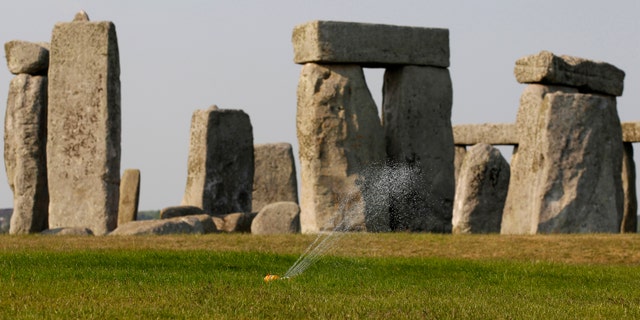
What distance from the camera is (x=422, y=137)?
2355 centimetres

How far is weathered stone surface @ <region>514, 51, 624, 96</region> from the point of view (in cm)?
2503

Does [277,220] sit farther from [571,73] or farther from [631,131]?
[631,131]

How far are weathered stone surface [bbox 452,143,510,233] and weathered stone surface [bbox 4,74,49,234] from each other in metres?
7.60

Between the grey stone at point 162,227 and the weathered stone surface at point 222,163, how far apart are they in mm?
4775

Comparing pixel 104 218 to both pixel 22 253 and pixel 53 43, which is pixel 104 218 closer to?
pixel 53 43

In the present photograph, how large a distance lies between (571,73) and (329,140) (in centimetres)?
546

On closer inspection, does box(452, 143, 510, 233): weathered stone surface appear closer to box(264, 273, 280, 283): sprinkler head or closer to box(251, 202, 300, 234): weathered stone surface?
box(251, 202, 300, 234): weathered stone surface

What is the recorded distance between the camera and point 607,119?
23203 millimetres

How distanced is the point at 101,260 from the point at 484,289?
464 cm

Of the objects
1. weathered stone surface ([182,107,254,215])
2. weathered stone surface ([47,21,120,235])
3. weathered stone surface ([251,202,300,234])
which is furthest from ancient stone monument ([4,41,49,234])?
weathered stone surface ([182,107,254,215])

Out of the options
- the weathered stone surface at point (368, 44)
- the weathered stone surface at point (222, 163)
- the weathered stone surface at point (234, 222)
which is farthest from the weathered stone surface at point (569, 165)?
the weathered stone surface at point (222, 163)

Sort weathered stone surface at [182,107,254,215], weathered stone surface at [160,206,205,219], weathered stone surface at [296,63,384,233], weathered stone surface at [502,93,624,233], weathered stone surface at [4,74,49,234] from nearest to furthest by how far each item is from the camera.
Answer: weathered stone surface at [296,63,384,233], weathered stone surface at [502,93,624,233], weathered stone surface at [4,74,49,234], weathered stone surface at [160,206,205,219], weathered stone surface at [182,107,254,215]

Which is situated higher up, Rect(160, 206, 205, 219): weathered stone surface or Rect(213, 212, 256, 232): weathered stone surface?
Rect(160, 206, 205, 219): weathered stone surface

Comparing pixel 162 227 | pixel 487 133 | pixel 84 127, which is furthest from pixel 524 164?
pixel 84 127
